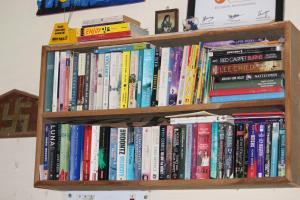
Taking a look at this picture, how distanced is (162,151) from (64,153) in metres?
0.44

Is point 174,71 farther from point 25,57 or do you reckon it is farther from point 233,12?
point 25,57

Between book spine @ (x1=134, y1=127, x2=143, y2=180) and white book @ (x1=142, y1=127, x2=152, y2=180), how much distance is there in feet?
0.05

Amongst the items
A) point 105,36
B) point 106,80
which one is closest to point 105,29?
point 105,36

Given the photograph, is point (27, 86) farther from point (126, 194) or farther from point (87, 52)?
point (126, 194)

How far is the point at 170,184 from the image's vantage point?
2451mm

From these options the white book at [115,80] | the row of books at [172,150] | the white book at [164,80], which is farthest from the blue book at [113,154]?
the white book at [164,80]

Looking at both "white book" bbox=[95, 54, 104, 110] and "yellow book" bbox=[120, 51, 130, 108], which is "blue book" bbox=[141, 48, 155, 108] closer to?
"yellow book" bbox=[120, 51, 130, 108]

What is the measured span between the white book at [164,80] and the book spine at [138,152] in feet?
0.47

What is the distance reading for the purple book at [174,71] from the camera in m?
2.53

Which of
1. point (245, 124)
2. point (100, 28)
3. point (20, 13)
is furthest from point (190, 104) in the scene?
point (20, 13)

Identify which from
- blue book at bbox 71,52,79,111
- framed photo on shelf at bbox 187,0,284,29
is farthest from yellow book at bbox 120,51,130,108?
framed photo on shelf at bbox 187,0,284,29

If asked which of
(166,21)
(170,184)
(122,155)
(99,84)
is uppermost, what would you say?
(166,21)

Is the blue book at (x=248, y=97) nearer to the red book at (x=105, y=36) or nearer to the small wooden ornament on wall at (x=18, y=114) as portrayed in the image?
the red book at (x=105, y=36)

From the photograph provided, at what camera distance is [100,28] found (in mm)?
2744
